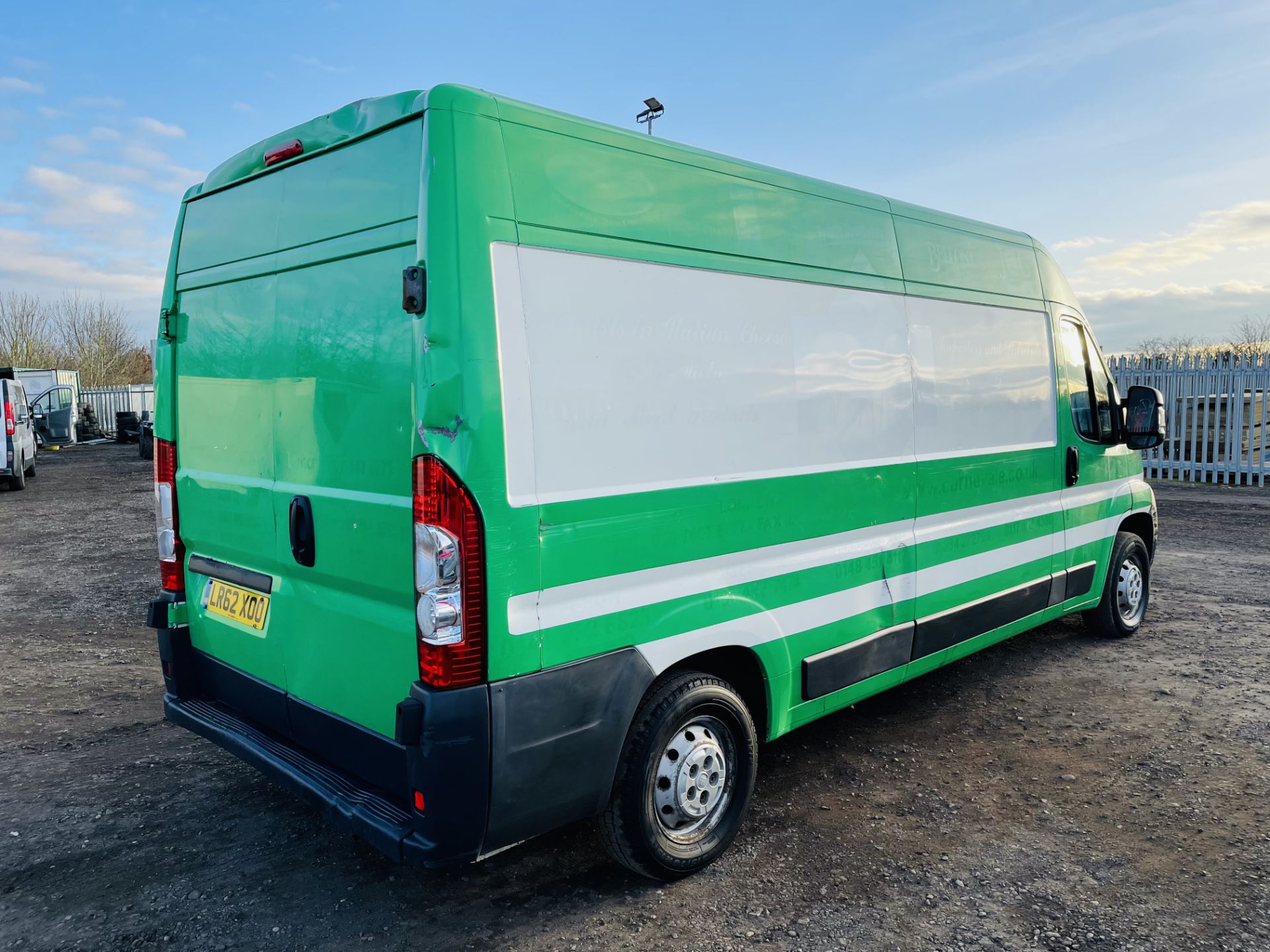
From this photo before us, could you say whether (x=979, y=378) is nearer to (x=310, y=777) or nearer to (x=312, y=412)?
(x=312, y=412)

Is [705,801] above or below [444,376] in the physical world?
below

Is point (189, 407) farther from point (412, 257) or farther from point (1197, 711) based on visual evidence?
point (1197, 711)

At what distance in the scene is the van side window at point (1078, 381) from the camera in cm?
520

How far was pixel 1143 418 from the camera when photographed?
5.32m

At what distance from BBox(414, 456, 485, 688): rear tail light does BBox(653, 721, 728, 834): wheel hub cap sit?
0.89m

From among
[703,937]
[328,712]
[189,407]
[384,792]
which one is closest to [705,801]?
[703,937]

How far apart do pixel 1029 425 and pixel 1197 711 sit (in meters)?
1.72

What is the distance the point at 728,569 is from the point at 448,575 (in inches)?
43.0

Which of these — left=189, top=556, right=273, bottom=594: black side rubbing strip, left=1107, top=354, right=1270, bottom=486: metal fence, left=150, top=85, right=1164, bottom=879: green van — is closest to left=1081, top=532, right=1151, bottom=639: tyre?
left=150, top=85, right=1164, bottom=879: green van

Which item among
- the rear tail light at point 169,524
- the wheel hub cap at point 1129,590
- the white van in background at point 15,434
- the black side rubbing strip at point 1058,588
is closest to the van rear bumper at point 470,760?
the rear tail light at point 169,524

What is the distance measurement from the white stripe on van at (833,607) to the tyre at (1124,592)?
2.46 feet

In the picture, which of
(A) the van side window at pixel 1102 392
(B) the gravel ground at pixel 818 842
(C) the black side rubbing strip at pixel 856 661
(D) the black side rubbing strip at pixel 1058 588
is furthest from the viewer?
(A) the van side window at pixel 1102 392

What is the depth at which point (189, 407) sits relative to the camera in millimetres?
3629

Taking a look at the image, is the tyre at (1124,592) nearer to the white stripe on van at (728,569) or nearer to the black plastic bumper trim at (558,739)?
the white stripe on van at (728,569)
